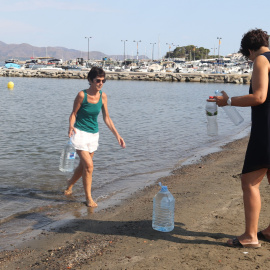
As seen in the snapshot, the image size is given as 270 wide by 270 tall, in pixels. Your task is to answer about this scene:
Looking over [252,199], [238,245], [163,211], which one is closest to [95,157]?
[163,211]

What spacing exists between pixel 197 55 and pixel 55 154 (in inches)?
6266

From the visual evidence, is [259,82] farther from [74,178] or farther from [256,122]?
[74,178]

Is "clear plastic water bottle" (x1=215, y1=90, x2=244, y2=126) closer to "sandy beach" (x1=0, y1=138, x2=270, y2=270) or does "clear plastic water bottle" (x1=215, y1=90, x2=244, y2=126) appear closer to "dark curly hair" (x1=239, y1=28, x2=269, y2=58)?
"sandy beach" (x1=0, y1=138, x2=270, y2=270)

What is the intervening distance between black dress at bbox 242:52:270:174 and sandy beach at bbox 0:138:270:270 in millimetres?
920

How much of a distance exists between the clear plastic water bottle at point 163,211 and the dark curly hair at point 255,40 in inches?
74.5

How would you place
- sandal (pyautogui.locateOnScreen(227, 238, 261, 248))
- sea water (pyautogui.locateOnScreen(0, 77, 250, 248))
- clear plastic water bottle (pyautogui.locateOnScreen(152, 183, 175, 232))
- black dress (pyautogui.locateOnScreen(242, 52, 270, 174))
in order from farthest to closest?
sea water (pyautogui.locateOnScreen(0, 77, 250, 248)) → clear plastic water bottle (pyautogui.locateOnScreen(152, 183, 175, 232)) → sandal (pyautogui.locateOnScreen(227, 238, 261, 248)) → black dress (pyautogui.locateOnScreen(242, 52, 270, 174))

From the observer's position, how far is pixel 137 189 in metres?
7.73

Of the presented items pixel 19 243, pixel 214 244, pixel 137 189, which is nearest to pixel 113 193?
pixel 137 189

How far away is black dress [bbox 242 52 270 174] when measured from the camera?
407cm

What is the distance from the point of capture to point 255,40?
409cm

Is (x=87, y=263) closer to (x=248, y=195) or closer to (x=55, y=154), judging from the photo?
(x=248, y=195)

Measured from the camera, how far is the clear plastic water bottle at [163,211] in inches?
196

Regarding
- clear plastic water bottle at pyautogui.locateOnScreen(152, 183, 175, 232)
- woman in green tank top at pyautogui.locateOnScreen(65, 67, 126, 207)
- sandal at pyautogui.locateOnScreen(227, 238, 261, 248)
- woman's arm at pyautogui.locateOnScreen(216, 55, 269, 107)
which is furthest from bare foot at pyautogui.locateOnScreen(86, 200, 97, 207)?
woman's arm at pyautogui.locateOnScreen(216, 55, 269, 107)

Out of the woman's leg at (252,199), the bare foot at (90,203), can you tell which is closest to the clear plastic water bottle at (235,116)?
the woman's leg at (252,199)
